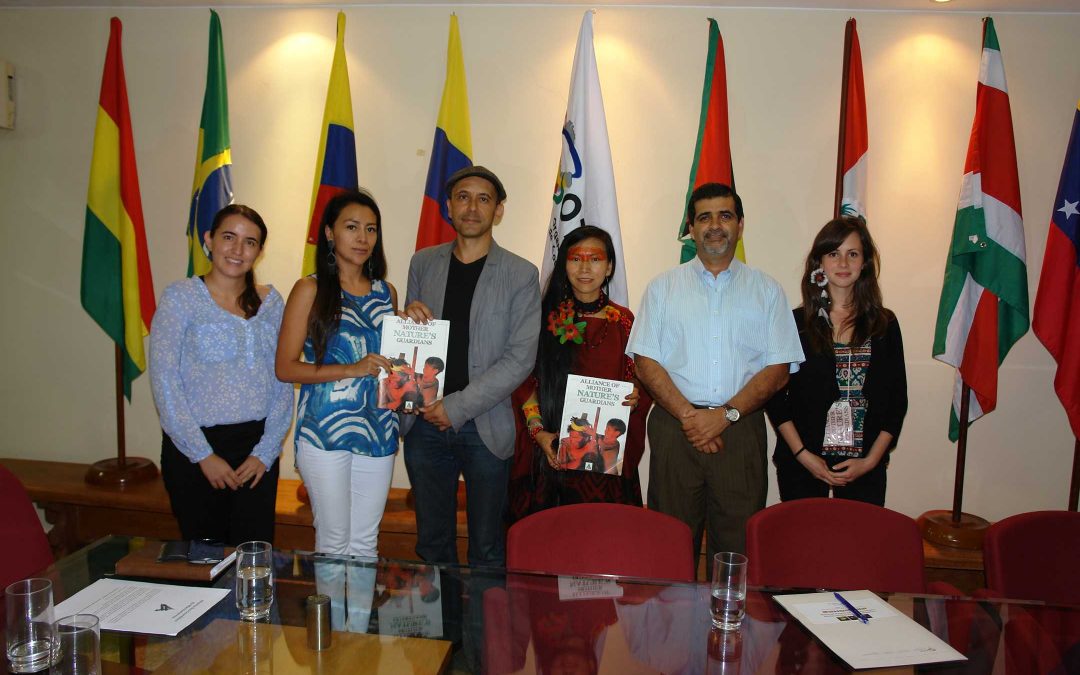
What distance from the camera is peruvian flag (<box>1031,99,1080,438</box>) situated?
3307mm

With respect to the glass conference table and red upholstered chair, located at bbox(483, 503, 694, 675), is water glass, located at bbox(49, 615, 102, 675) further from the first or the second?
red upholstered chair, located at bbox(483, 503, 694, 675)

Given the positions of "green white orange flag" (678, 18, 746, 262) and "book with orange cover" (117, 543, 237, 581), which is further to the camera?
"green white orange flag" (678, 18, 746, 262)

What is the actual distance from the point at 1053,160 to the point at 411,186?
3.64 metres

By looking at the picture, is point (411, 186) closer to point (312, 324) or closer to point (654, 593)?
point (312, 324)

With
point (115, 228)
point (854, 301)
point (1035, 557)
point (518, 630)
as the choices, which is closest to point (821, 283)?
point (854, 301)

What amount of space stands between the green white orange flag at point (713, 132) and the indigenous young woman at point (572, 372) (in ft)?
3.43

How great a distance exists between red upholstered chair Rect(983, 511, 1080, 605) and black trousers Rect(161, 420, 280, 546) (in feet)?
8.01

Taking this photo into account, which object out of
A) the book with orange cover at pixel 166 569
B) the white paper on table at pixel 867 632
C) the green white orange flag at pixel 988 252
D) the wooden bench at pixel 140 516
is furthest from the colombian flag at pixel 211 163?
the green white orange flag at pixel 988 252

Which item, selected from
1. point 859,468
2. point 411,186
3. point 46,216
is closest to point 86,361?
point 46,216

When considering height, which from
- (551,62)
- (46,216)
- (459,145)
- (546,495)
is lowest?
(546,495)

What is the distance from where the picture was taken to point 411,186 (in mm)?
4020

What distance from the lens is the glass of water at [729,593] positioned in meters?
1.52

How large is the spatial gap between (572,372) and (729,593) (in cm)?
124

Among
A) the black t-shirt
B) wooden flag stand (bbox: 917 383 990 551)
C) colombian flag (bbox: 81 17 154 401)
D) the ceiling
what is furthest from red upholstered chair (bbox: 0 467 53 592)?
wooden flag stand (bbox: 917 383 990 551)
